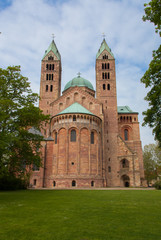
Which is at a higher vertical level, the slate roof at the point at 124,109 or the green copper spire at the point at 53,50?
the green copper spire at the point at 53,50

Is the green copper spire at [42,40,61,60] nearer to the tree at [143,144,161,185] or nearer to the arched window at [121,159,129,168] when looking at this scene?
the arched window at [121,159,129,168]

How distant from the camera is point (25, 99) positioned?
870 inches

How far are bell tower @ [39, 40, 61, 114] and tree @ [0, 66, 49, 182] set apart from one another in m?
29.7

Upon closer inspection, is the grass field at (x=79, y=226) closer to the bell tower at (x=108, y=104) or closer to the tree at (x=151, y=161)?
the bell tower at (x=108, y=104)

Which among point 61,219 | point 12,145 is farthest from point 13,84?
point 61,219

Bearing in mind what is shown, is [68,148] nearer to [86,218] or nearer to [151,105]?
[151,105]

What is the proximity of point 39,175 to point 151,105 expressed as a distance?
2875 centimetres

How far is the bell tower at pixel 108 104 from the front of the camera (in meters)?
46.5

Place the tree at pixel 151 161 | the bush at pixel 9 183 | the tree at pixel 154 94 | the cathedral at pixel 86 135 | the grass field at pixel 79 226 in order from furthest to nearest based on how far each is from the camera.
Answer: the tree at pixel 151 161 < the cathedral at pixel 86 135 < the bush at pixel 9 183 < the tree at pixel 154 94 < the grass field at pixel 79 226

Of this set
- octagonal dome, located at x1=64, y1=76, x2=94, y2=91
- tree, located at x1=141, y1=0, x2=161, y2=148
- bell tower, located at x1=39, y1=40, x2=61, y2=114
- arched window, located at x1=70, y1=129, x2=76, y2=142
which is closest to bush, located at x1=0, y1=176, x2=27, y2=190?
arched window, located at x1=70, y1=129, x2=76, y2=142

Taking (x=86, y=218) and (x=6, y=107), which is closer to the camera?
(x=86, y=218)

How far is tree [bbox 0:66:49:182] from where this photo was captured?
18938 millimetres

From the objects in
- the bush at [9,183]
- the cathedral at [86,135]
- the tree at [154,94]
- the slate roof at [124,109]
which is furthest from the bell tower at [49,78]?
the tree at [154,94]

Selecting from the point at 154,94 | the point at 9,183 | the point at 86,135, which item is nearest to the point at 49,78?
the point at 86,135
